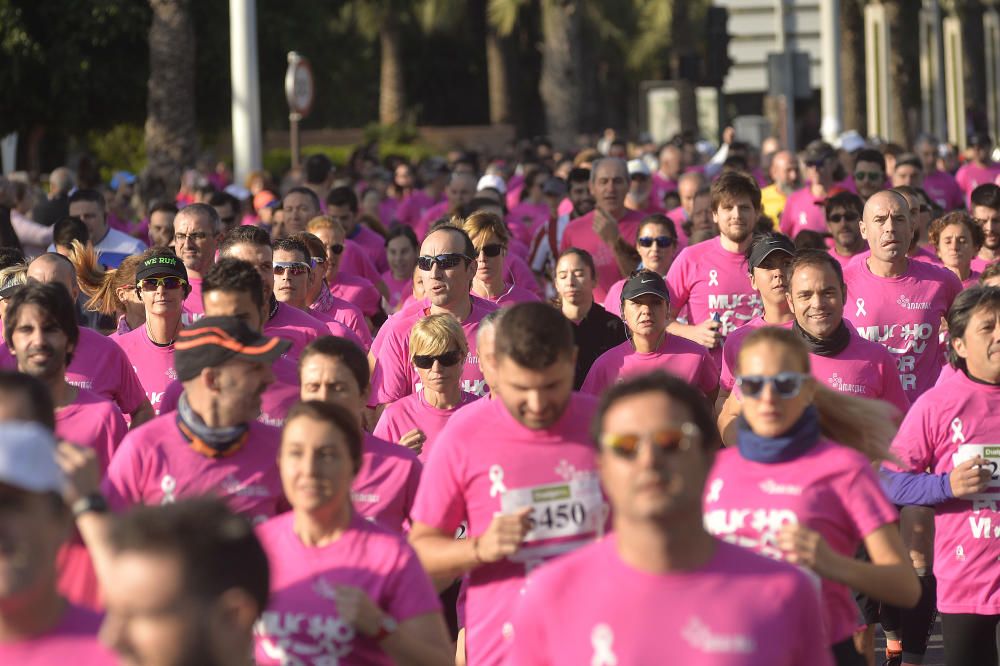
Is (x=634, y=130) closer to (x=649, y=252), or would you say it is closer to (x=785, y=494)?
(x=649, y=252)

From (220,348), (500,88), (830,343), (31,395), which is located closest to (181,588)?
(31,395)

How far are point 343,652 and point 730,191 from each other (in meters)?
6.11

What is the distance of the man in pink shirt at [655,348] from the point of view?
855cm

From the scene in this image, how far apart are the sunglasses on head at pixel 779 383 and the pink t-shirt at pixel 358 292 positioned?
6.20 metres

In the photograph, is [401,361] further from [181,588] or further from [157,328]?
[181,588]

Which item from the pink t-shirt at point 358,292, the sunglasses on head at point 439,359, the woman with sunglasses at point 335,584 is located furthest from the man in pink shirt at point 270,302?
the woman with sunglasses at point 335,584

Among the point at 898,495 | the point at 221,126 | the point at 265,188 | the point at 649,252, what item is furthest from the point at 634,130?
the point at 898,495

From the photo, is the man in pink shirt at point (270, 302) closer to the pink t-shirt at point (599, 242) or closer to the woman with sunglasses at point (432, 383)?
the woman with sunglasses at point (432, 383)

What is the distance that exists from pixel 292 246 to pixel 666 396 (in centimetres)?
546

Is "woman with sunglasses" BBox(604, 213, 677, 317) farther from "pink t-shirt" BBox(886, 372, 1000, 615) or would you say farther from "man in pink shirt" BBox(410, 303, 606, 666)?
"man in pink shirt" BBox(410, 303, 606, 666)

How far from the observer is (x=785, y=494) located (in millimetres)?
5090

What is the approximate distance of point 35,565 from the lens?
146 inches

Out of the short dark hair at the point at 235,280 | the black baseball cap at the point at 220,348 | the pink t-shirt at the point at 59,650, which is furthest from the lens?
the short dark hair at the point at 235,280

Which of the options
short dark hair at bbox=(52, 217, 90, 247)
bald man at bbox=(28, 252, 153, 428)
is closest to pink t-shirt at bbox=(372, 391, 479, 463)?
bald man at bbox=(28, 252, 153, 428)
